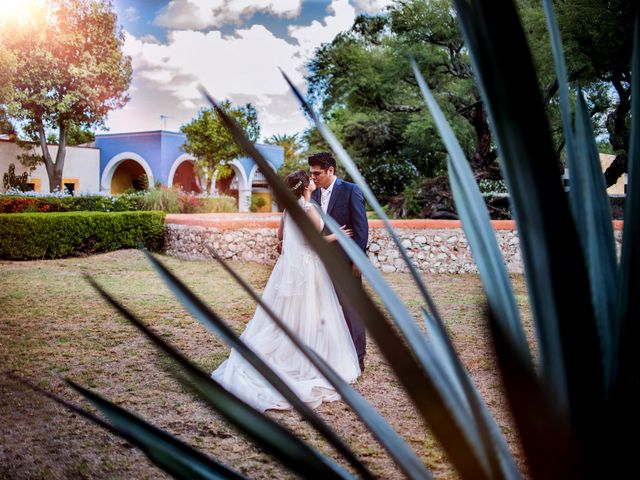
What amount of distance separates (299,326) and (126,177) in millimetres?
32195

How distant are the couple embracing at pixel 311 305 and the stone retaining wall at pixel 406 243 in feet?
18.8

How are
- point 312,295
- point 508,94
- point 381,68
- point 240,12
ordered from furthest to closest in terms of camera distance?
point 240,12 → point 381,68 → point 312,295 → point 508,94

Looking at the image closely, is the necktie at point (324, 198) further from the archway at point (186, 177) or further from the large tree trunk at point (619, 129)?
the archway at point (186, 177)

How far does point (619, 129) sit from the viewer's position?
14.7 m

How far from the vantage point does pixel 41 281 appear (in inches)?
369

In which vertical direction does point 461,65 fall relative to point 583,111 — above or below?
above

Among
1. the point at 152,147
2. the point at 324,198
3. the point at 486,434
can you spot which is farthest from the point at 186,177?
the point at 486,434

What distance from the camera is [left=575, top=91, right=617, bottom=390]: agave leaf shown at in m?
0.62

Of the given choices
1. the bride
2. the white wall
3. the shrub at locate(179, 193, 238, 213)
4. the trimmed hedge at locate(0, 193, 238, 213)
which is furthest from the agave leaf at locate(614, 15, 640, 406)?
the white wall

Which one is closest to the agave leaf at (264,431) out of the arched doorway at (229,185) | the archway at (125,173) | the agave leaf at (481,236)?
the agave leaf at (481,236)

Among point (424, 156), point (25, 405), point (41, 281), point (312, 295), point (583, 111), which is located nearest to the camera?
point (583, 111)

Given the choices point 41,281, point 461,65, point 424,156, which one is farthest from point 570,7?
point 41,281

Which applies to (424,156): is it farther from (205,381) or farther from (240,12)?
(205,381)

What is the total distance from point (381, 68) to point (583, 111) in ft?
62.8
